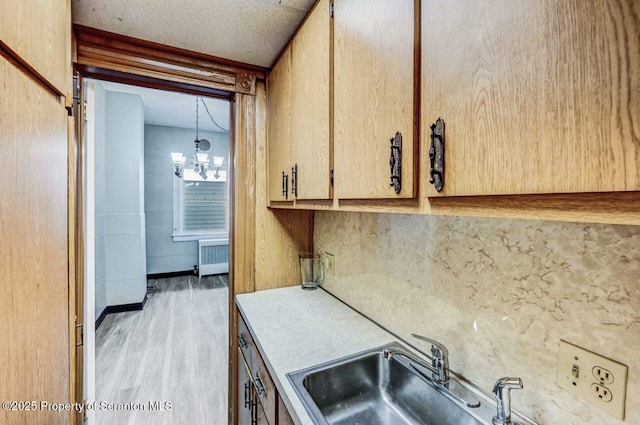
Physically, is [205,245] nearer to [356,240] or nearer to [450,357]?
[356,240]

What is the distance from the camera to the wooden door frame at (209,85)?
4.52ft

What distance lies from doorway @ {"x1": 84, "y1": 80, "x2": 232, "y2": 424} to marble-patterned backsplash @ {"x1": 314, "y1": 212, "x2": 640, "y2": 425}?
1254 millimetres

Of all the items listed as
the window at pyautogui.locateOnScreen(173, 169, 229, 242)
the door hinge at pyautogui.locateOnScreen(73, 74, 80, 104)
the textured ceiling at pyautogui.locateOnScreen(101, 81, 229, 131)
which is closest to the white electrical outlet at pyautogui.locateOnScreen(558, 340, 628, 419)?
the door hinge at pyautogui.locateOnScreen(73, 74, 80, 104)

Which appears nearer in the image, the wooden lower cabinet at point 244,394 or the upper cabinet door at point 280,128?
the wooden lower cabinet at point 244,394

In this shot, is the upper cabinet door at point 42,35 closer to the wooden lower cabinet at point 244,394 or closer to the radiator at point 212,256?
the wooden lower cabinet at point 244,394

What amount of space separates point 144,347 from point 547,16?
3.68 metres

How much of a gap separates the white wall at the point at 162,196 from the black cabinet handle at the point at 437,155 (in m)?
5.51

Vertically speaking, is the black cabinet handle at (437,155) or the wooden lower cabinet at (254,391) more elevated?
the black cabinet handle at (437,155)

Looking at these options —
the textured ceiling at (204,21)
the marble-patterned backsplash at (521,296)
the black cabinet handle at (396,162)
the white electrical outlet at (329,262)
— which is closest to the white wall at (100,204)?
the textured ceiling at (204,21)

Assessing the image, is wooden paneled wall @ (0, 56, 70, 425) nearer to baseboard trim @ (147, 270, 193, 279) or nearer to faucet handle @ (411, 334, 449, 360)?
faucet handle @ (411, 334, 449, 360)

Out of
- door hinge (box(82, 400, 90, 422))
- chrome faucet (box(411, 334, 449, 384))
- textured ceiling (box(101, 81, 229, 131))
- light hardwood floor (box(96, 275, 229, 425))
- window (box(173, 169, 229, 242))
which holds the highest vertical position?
textured ceiling (box(101, 81, 229, 131))

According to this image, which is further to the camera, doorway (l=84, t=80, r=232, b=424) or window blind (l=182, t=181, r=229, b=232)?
window blind (l=182, t=181, r=229, b=232)

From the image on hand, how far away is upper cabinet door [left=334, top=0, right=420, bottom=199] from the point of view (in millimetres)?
687

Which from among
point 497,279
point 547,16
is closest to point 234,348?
point 497,279
